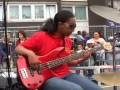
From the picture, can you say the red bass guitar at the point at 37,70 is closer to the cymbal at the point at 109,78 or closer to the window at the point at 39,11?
the cymbal at the point at 109,78

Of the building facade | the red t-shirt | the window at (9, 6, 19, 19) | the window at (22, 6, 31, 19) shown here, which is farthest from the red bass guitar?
the window at (22, 6, 31, 19)

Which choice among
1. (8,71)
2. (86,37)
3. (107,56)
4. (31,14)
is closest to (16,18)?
(31,14)

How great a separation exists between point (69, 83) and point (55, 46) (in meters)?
0.41

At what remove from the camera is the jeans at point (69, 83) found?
385 centimetres

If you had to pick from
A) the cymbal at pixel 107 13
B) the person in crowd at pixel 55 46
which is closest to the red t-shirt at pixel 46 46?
the person in crowd at pixel 55 46

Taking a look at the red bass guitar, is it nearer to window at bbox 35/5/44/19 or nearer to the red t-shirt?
the red t-shirt

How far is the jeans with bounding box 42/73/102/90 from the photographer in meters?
3.85

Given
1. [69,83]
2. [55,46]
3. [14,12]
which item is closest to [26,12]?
[14,12]

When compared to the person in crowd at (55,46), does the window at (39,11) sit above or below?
below

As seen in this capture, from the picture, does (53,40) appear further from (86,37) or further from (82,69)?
(86,37)

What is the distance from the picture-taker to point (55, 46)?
4121mm

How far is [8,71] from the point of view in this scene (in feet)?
15.9

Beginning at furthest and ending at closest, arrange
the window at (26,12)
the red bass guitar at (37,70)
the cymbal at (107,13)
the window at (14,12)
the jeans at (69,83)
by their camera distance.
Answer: the window at (26,12) → the window at (14,12) → the cymbal at (107,13) → the red bass guitar at (37,70) → the jeans at (69,83)

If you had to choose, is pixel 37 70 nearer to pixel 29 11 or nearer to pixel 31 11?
pixel 31 11
